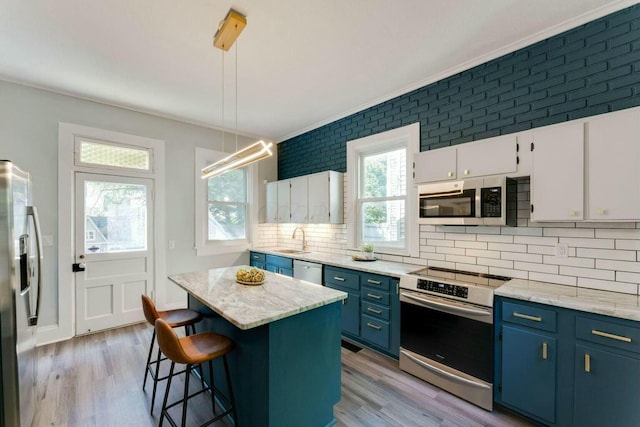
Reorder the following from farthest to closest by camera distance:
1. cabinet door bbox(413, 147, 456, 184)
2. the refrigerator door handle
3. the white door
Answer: the white door → cabinet door bbox(413, 147, 456, 184) → the refrigerator door handle

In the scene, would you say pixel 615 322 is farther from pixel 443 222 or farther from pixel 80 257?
pixel 80 257

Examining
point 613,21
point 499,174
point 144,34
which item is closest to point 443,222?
point 499,174

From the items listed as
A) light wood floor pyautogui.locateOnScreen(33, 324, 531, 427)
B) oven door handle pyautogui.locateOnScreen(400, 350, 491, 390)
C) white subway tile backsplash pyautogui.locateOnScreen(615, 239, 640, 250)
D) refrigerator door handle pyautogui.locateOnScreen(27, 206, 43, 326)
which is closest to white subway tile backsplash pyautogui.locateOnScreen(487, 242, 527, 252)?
A: white subway tile backsplash pyautogui.locateOnScreen(615, 239, 640, 250)

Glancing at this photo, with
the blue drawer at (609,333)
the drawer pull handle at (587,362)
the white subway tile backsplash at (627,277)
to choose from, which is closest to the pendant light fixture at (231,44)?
the blue drawer at (609,333)

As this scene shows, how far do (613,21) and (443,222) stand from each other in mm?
1839

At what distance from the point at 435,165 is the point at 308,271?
2.00 meters

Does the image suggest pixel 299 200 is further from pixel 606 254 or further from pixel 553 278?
pixel 606 254

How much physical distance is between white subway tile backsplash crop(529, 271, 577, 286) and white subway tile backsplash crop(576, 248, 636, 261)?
0.65 ft

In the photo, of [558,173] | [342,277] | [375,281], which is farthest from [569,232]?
[342,277]

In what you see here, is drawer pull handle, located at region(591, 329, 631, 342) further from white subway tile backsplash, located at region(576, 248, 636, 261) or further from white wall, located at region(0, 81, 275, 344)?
white wall, located at region(0, 81, 275, 344)

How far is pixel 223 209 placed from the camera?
15.5 feet

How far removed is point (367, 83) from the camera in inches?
124

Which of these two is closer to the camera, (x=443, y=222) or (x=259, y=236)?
(x=443, y=222)

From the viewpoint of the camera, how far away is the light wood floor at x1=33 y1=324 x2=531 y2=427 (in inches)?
79.3
